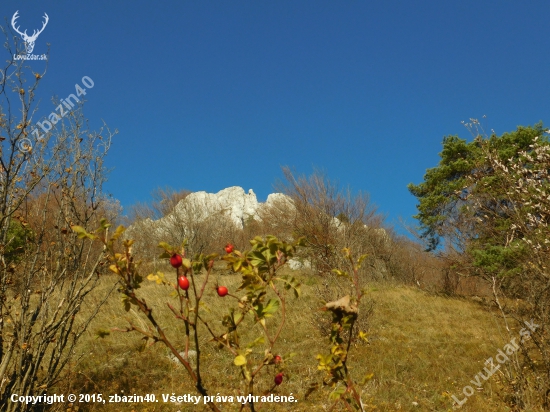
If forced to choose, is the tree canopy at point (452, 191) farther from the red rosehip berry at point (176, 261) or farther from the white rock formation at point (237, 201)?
the white rock formation at point (237, 201)

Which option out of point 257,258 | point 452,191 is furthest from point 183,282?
point 452,191

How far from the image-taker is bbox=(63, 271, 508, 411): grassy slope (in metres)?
4.88

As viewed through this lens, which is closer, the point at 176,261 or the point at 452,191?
the point at 176,261

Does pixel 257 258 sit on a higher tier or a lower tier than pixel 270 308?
higher

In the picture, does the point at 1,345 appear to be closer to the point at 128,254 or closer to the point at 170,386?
the point at 170,386

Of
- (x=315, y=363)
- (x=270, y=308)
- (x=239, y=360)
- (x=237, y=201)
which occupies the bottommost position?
(x=315, y=363)

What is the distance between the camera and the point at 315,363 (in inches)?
244

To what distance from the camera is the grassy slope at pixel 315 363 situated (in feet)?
16.0

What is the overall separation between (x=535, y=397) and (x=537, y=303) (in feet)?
3.99

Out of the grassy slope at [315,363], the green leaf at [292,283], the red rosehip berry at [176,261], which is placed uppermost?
the red rosehip berry at [176,261]

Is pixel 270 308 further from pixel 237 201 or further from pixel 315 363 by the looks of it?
pixel 237 201

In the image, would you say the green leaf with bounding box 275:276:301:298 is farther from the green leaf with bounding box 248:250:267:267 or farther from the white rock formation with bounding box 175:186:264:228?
the white rock formation with bounding box 175:186:264:228

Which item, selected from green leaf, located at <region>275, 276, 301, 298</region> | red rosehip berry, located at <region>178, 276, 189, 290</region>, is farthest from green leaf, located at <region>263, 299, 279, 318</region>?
red rosehip berry, located at <region>178, 276, 189, 290</region>

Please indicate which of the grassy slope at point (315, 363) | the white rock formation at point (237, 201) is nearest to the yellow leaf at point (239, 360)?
the grassy slope at point (315, 363)
